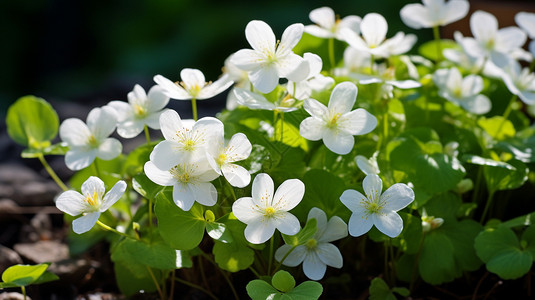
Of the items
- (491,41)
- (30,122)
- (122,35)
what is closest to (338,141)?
(491,41)

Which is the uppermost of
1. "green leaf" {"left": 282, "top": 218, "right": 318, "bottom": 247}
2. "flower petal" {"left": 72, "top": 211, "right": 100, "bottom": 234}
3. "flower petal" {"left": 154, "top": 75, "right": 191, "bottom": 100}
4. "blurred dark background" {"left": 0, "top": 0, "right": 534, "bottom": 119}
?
"flower petal" {"left": 154, "top": 75, "right": 191, "bottom": 100}

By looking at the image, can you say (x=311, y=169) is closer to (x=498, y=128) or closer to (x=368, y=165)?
(x=368, y=165)

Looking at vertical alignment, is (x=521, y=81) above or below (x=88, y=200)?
below

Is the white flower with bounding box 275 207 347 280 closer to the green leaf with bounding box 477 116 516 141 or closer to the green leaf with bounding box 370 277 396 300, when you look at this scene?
the green leaf with bounding box 370 277 396 300

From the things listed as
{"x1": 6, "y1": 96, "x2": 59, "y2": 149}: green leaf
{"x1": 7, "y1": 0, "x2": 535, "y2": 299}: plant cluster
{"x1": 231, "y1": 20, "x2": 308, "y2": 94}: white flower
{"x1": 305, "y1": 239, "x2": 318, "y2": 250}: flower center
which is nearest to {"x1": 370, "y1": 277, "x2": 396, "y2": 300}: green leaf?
{"x1": 7, "y1": 0, "x2": 535, "y2": 299}: plant cluster

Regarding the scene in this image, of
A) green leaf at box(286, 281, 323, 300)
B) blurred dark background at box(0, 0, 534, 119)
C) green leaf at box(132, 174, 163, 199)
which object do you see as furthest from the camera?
blurred dark background at box(0, 0, 534, 119)

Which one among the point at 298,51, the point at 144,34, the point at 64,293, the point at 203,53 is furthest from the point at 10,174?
the point at 144,34

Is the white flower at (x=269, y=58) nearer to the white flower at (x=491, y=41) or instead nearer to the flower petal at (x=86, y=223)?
the flower petal at (x=86, y=223)

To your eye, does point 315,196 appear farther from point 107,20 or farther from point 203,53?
point 107,20

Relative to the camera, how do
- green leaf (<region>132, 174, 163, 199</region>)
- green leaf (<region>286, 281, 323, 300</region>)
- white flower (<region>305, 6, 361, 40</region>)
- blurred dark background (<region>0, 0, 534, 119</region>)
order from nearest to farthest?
green leaf (<region>286, 281, 323, 300</region>)
green leaf (<region>132, 174, 163, 199</region>)
white flower (<region>305, 6, 361, 40</region>)
blurred dark background (<region>0, 0, 534, 119</region>)
